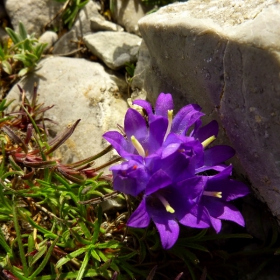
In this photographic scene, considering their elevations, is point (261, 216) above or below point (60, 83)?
below

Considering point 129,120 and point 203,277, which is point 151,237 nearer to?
point 203,277

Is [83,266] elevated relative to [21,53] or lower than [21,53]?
lower

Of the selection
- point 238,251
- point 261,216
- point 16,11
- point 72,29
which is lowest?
point 238,251

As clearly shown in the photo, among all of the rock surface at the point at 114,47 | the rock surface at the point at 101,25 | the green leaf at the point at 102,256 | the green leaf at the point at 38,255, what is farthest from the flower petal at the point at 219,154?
the rock surface at the point at 101,25

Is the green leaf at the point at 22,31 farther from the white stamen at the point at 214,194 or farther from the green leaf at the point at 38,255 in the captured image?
the white stamen at the point at 214,194

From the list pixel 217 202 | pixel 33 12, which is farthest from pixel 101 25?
pixel 217 202

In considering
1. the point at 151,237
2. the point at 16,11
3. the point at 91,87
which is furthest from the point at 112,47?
the point at 151,237

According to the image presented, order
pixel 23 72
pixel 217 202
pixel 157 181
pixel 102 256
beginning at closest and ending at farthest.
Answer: pixel 157 181, pixel 217 202, pixel 102 256, pixel 23 72

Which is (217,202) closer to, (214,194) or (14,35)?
(214,194)
